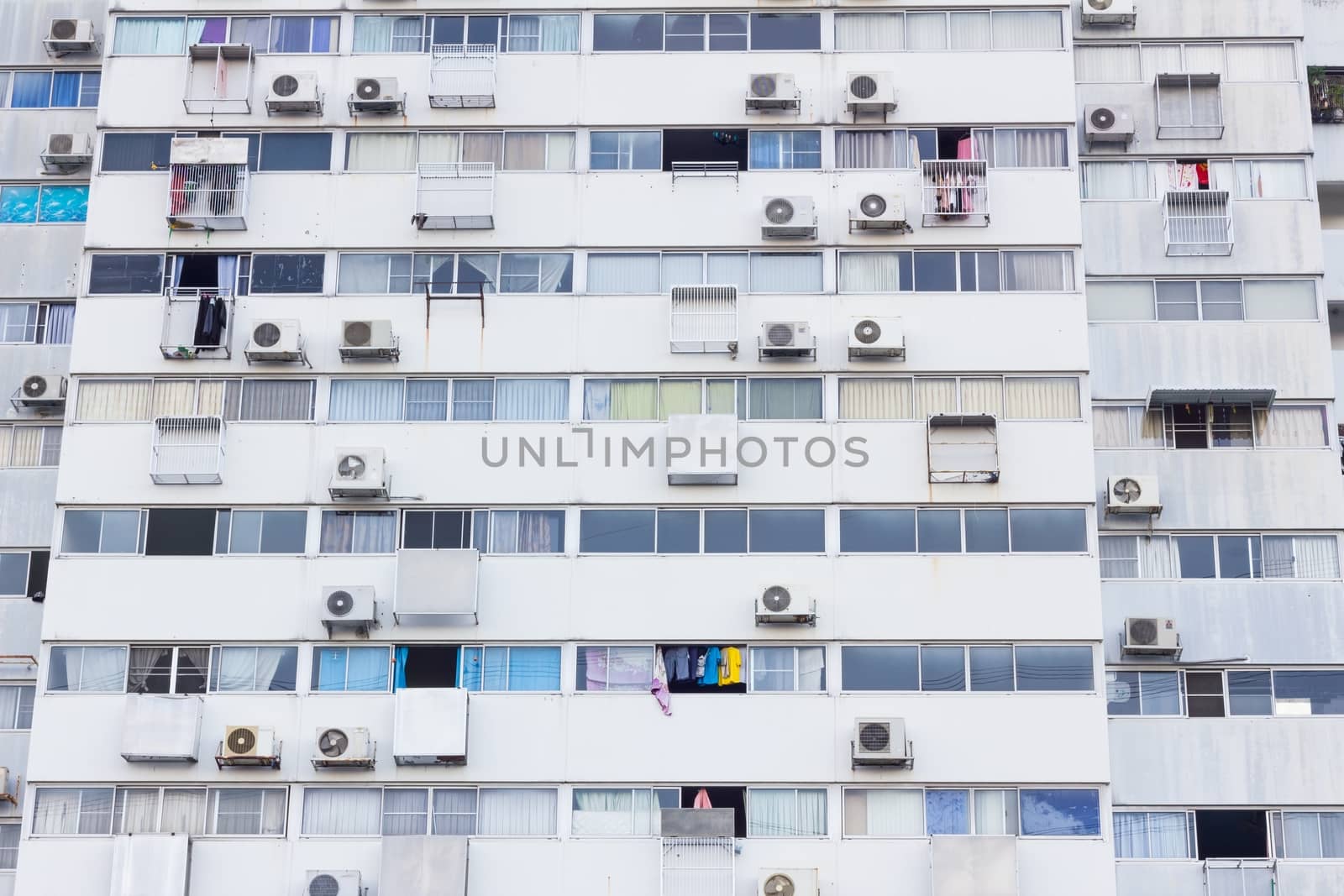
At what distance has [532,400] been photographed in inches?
1435

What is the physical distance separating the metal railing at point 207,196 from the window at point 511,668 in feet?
33.1

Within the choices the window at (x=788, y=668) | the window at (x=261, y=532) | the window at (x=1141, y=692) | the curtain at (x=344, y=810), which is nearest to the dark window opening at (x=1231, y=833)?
the window at (x=1141, y=692)

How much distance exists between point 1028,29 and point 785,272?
743cm

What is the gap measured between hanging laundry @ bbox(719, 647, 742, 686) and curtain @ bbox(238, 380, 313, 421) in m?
9.41

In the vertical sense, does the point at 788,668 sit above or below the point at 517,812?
above

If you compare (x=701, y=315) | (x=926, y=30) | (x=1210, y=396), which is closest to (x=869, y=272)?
(x=701, y=315)

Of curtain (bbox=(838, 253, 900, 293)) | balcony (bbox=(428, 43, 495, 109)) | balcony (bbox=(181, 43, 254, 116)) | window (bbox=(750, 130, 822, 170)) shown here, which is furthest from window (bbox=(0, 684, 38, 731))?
curtain (bbox=(838, 253, 900, 293))

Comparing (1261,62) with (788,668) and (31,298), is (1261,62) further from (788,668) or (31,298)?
(31,298)

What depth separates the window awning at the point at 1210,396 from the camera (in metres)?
37.4

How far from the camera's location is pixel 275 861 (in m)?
34.0

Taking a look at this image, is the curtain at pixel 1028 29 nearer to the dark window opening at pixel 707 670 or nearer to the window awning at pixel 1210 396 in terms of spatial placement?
the window awning at pixel 1210 396

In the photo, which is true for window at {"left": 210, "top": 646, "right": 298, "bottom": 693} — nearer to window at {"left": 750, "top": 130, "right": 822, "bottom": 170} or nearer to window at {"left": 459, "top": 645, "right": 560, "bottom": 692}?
window at {"left": 459, "top": 645, "right": 560, "bottom": 692}

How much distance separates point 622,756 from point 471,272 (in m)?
10.1

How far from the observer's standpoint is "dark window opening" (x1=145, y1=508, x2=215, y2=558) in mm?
35688
